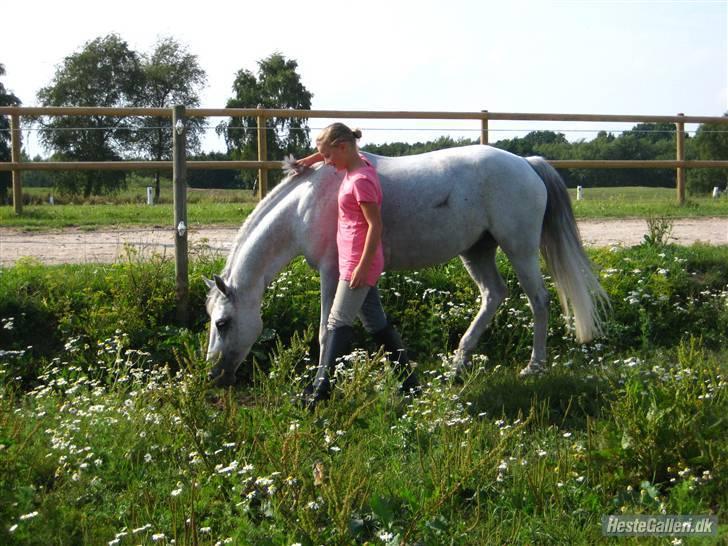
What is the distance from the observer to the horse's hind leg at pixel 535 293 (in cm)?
583

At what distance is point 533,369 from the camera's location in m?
5.82

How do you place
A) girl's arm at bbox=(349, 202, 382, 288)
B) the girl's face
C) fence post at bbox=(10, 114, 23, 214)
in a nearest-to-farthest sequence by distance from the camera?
girl's arm at bbox=(349, 202, 382, 288) < the girl's face < fence post at bbox=(10, 114, 23, 214)

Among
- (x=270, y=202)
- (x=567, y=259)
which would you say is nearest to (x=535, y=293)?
(x=567, y=259)

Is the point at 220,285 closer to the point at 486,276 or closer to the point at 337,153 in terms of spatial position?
the point at 337,153

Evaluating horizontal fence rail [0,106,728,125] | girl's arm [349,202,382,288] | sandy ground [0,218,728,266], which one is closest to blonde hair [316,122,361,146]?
girl's arm [349,202,382,288]

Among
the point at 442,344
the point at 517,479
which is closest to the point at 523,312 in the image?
the point at 442,344

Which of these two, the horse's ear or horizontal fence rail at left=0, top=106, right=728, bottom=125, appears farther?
horizontal fence rail at left=0, top=106, right=728, bottom=125

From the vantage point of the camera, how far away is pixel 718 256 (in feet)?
27.0

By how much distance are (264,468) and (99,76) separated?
50167 mm

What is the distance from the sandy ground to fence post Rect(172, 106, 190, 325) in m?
0.48

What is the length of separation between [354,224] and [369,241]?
19 cm

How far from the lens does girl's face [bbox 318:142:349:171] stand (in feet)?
15.8

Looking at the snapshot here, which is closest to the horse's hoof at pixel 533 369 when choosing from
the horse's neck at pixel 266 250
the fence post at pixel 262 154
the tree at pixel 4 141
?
the horse's neck at pixel 266 250

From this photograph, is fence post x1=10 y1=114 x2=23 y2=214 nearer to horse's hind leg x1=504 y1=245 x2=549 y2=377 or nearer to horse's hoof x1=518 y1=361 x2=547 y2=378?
horse's hind leg x1=504 y1=245 x2=549 y2=377
